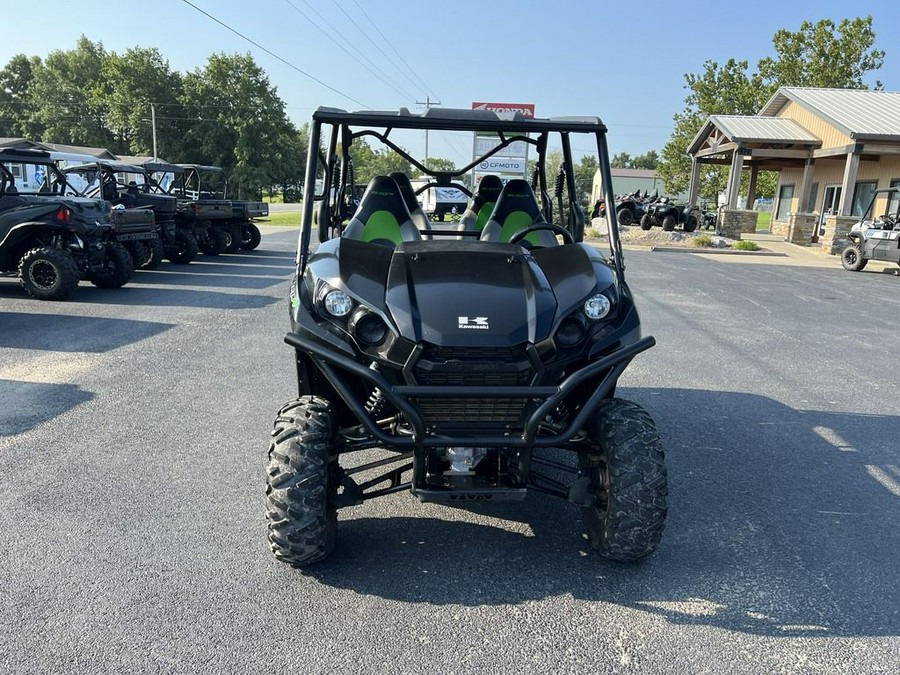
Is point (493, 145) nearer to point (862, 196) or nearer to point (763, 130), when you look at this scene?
point (763, 130)

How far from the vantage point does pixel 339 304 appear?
2861 mm

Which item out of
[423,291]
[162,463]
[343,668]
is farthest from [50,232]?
[343,668]

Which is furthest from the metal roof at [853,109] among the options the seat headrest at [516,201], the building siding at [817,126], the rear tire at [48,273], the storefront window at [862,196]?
the rear tire at [48,273]

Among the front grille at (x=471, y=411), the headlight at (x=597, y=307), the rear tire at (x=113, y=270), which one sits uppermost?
the headlight at (x=597, y=307)

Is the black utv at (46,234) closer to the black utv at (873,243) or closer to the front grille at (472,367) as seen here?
the front grille at (472,367)

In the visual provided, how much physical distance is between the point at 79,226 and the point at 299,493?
8214 mm

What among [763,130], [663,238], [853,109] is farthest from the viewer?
[763,130]

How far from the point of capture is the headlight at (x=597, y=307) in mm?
2963

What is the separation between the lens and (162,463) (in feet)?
13.3

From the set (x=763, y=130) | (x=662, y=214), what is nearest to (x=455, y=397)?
(x=662, y=214)

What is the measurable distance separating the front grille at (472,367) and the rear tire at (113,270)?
9.11m

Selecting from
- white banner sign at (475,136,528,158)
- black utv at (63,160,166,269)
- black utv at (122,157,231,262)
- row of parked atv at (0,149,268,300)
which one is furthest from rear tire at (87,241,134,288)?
white banner sign at (475,136,528,158)

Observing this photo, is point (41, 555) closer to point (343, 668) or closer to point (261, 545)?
point (261, 545)

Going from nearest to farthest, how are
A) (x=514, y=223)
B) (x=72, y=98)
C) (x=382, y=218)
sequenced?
1. (x=382, y=218)
2. (x=514, y=223)
3. (x=72, y=98)
